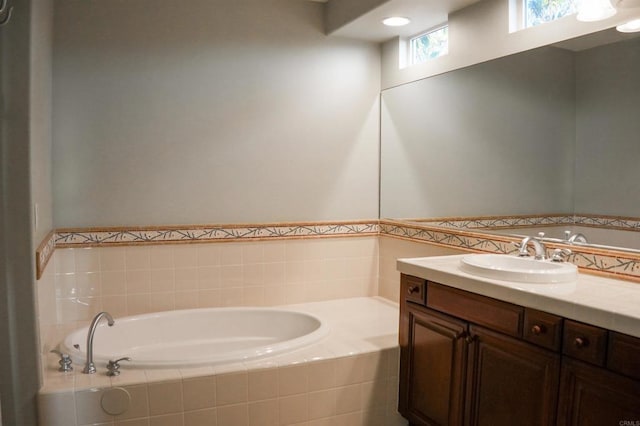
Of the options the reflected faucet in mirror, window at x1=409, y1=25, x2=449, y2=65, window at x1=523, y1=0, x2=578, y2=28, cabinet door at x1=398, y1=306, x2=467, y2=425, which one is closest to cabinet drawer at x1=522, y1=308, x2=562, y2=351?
cabinet door at x1=398, y1=306, x2=467, y2=425

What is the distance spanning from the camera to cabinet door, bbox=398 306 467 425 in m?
2.26

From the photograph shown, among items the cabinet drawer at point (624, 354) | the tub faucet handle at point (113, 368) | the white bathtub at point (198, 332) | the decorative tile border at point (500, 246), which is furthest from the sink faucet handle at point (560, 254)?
the tub faucet handle at point (113, 368)

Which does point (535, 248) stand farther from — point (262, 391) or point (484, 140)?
point (262, 391)

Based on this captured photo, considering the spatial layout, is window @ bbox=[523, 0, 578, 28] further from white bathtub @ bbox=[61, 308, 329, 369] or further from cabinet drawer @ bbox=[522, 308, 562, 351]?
white bathtub @ bbox=[61, 308, 329, 369]

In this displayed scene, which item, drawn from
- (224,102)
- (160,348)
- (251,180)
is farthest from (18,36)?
(160,348)

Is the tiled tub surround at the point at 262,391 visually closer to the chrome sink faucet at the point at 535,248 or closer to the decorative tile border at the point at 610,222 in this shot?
the chrome sink faucet at the point at 535,248

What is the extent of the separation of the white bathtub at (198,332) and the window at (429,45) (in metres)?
1.86

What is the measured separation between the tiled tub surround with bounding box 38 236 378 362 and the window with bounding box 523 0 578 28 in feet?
6.00

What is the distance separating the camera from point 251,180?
3.42 m

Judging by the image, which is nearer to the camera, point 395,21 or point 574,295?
point 574,295

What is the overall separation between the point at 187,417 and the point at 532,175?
6.73 ft

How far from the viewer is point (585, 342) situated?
170 cm

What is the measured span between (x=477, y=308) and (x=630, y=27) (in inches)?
52.0

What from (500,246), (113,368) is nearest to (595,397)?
(500,246)
